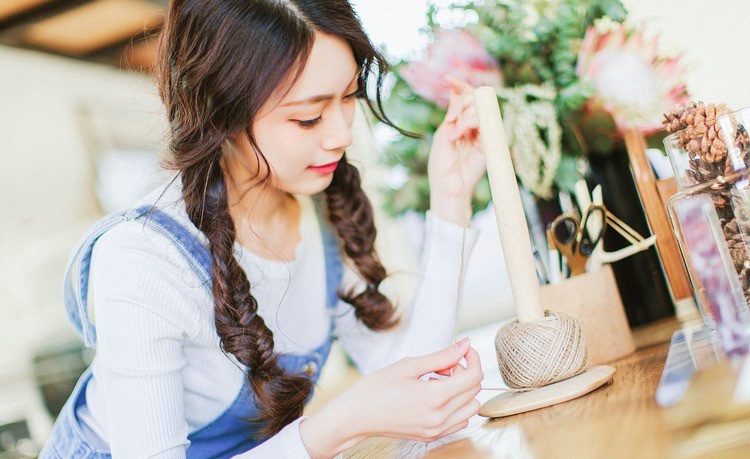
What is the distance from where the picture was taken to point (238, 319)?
32.7 inches

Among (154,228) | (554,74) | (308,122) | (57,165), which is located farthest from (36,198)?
(554,74)

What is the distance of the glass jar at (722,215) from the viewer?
23.7 inches

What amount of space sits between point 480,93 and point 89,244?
53 cm

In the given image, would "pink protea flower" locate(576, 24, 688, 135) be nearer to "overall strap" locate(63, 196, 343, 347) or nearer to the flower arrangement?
the flower arrangement

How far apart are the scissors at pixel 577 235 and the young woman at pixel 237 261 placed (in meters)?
0.14

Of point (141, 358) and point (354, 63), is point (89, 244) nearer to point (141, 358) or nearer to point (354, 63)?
point (141, 358)

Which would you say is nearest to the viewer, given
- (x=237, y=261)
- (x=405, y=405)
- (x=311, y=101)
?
(x=405, y=405)

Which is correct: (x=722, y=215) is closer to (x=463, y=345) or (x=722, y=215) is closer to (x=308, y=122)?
(x=463, y=345)

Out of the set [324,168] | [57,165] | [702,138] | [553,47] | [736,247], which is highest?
[57,165]

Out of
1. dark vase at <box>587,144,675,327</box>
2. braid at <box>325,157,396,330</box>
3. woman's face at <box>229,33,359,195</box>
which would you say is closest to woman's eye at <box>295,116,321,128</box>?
woman's face at <box>229,33,359,195</box>

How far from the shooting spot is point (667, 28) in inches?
56.6

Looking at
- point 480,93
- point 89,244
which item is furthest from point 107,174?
point 480,93

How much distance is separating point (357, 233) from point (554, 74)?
0.42 meters

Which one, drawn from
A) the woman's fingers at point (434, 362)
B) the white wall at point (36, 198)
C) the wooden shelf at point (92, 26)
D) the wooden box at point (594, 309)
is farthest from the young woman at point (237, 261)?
the wooden shelf at point (92, 26)
